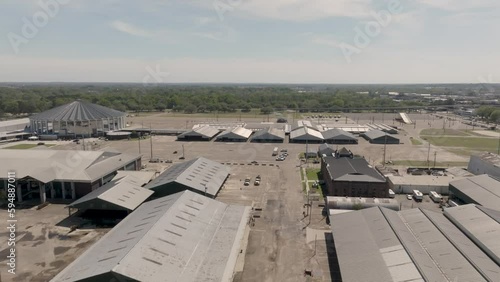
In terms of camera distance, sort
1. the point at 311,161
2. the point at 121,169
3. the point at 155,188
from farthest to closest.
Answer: the point at 311,161
the point at 121,169
the point at 155,188

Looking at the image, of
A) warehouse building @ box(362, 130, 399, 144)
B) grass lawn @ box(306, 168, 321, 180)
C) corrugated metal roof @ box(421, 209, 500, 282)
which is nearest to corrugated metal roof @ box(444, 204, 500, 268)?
corrugated metal roof @ box(421, 209, 500, 282)

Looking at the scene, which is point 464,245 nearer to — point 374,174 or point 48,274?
point 374,174

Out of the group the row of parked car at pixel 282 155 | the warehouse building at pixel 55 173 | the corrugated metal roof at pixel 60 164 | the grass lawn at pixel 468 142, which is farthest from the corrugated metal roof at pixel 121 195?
the grass lawn at pixel 468 142

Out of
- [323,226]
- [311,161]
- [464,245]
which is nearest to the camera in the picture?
[464,245]

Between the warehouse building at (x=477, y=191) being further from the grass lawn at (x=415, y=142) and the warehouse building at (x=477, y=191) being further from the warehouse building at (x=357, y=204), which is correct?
the grass lawn at (x=415, y=142)

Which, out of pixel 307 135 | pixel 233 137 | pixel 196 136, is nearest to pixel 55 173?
pixel 196 136

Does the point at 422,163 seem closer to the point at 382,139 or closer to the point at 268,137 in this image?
the point at 382,139

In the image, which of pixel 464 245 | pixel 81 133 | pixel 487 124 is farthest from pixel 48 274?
pixel 487 124

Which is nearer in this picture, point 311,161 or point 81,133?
point 311,161
